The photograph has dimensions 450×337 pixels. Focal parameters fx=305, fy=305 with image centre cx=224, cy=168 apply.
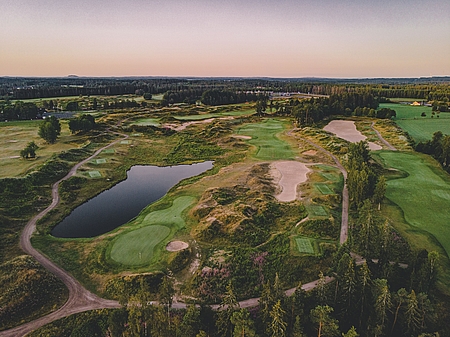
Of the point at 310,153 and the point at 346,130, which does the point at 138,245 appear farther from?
the point at 346,130

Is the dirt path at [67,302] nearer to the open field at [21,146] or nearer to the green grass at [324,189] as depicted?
the open field at [21,146]

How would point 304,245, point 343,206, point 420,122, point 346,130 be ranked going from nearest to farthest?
1. point 304,245
2. point 343,206
3. point 346,130
4. point 420,122

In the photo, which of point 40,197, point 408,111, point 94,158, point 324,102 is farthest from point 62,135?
point 408,111

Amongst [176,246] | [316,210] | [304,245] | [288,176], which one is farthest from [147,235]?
[288,176]

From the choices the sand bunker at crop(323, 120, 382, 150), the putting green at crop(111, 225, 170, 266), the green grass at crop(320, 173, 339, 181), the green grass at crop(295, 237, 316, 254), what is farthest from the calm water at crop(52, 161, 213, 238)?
the sand bunker at crop(323, 120, 382, 150)

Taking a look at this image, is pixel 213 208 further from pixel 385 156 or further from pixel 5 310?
pixel 385 156

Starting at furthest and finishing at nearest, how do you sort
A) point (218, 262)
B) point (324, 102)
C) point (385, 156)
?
point (324, 102)
point (385, 156)
point (218, 262)
